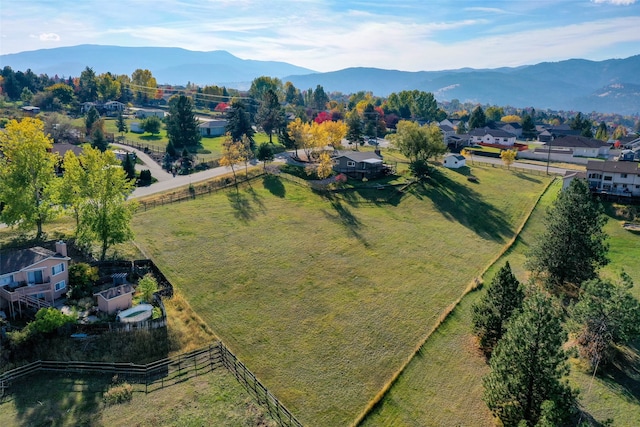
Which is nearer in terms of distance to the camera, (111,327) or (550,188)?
(111,327)

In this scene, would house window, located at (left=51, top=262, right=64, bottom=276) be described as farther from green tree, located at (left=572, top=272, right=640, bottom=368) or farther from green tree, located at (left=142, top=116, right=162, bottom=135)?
green tree, located at (left=142, top=116, right=162, bottom=135)

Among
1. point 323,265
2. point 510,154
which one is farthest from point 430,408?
point 510,154

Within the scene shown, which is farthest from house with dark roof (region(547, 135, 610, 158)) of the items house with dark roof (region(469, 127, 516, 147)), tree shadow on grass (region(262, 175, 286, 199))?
tree shadow on grass (region(262, 175, 286, 199))

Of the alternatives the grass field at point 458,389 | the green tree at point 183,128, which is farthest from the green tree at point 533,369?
the green tree at point 183,128

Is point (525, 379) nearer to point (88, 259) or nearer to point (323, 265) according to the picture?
point (323, 265)

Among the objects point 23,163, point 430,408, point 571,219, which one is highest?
point 23,163

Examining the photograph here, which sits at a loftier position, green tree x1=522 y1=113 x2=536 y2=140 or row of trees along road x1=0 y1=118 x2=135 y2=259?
green tree x1=522 y1=113 x2=536 y2=140
